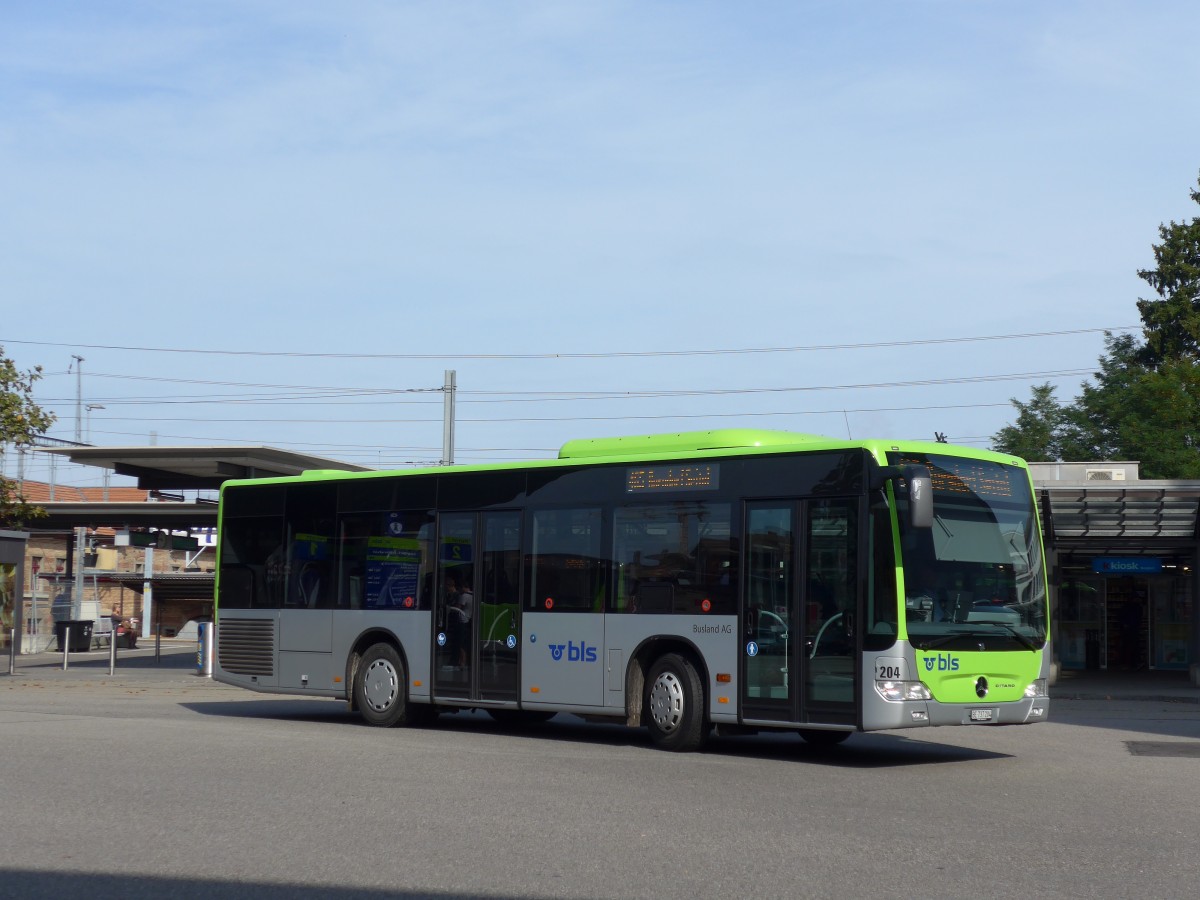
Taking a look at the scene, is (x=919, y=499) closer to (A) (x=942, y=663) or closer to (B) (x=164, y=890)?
(A) (x=942, y=663)

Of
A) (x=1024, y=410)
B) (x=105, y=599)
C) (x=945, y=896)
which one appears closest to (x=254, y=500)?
(x=945, y=896)

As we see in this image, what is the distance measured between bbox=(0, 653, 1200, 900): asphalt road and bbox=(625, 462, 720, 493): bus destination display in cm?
265

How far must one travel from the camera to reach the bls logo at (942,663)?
13.6m

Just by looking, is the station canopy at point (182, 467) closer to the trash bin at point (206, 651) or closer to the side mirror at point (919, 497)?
the trash bin at point (206, 651)

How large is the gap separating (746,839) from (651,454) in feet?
23.9

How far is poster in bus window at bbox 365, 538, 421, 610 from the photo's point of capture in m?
18.0

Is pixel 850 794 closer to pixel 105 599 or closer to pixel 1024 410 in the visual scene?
pixel 1024 410

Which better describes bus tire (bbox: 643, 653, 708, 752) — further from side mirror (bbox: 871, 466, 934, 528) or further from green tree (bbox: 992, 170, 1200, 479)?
green tree (bbox: 992, 170, 1200, 479)

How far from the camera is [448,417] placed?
141 ft

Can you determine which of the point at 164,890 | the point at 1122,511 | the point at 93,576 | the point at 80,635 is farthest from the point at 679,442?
the point at 93,576

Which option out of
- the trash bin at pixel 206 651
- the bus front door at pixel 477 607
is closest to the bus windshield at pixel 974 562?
the bus front door at pixel 477 607

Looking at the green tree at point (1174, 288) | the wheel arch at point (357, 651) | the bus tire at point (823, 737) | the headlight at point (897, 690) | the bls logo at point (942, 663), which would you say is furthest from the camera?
the green tree at point (1174, 288)

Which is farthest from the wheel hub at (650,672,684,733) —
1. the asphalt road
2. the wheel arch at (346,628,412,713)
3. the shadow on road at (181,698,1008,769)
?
the wheel arch at (346,628,412,713)

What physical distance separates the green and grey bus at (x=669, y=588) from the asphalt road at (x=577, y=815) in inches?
26.6
